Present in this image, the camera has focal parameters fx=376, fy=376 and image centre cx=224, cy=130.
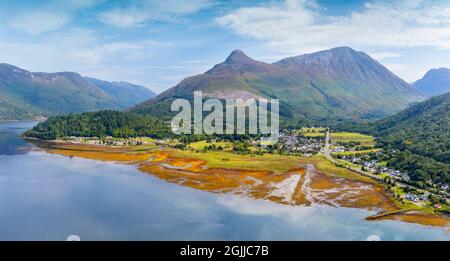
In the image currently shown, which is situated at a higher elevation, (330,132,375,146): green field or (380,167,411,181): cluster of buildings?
(330,132,375,146): green field

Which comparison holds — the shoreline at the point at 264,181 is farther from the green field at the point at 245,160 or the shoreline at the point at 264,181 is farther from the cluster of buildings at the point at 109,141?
the cluster of buildings at the point at 109,141

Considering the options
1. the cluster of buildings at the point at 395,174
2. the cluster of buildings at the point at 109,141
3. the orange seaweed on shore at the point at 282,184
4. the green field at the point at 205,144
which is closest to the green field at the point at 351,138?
the green field at the point at 205,144

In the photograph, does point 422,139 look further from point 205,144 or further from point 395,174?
point 205,144

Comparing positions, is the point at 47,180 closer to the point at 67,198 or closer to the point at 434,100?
the point at 67,198

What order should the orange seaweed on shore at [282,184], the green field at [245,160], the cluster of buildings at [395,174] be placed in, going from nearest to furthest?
1. the orange seaweed on shore at [282,184]
2. the cluster of buildings at [395,174]
3. the green field at [245,160]

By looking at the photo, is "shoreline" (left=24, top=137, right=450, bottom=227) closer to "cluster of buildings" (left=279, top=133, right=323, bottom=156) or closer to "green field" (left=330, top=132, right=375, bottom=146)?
"cluster of buildings" (left=279, top=133, right=323, bottom=156)

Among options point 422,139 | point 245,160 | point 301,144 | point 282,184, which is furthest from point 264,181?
point 422,139

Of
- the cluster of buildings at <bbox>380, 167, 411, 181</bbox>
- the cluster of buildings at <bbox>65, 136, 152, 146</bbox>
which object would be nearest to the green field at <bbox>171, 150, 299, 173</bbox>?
the cluster of buildings at <bbox>380, 167, 411, 181</bbox>
